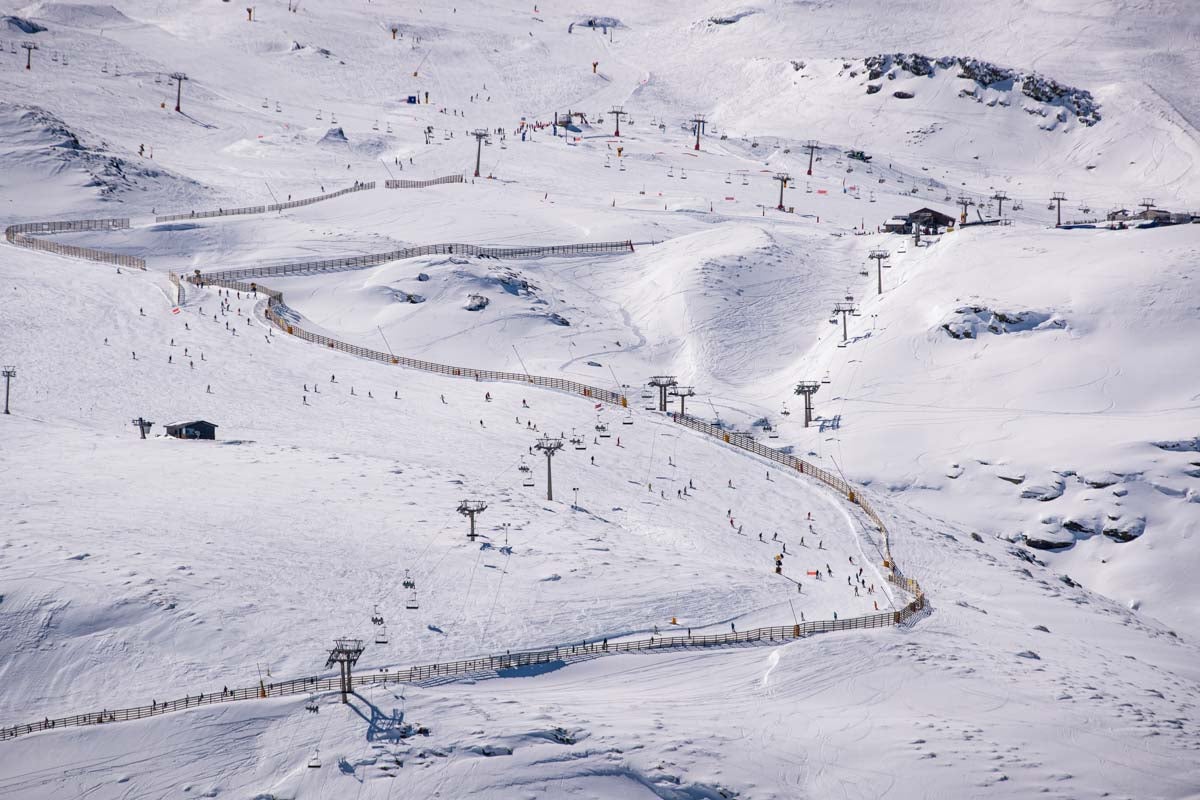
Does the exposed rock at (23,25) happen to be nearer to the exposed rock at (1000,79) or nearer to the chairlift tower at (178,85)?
the chairlift tower at (178,85)

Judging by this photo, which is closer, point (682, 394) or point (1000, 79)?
point (682, 394)

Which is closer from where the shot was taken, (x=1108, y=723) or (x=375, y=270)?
(x=1108, y=723)

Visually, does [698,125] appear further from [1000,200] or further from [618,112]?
[1000,200]

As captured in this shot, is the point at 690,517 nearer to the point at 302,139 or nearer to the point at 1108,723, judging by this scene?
the point at 1108,723

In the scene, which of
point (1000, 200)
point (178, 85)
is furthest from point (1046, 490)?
point (178, 85)

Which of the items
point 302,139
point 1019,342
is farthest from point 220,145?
point 1019,342
